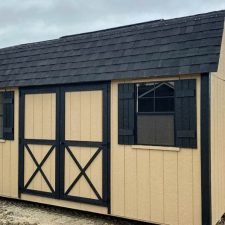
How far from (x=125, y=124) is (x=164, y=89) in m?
1.06

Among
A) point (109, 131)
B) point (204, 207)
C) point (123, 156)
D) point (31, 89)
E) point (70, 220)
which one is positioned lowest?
point (70, 220)

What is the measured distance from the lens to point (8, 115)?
8156 mm

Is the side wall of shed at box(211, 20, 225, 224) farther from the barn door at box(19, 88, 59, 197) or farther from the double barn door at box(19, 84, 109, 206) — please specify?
the barn door at box(19, 88, 59, 197)

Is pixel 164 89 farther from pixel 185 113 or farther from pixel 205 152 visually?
pixel 205 152

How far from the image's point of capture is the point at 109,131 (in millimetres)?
6660

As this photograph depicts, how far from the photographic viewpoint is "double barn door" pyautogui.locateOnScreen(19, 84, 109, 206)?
22.2 feet

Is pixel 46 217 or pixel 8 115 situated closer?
pixel 46 217

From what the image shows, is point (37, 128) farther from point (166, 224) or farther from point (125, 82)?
point (166, 224)

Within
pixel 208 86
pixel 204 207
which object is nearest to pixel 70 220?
pixel 204 207

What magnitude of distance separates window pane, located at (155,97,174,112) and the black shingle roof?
1.66ft

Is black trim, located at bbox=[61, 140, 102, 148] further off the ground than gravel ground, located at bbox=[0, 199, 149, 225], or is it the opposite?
black trim, located at bbox=[61, 140, 102, 148]

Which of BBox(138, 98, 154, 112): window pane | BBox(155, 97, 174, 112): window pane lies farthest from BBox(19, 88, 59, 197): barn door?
BBox(155, 97, 174, 112): window pane

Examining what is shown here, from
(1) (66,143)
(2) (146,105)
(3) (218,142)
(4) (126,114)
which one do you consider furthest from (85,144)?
(3) (218,142)

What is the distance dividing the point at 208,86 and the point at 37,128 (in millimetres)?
4132
